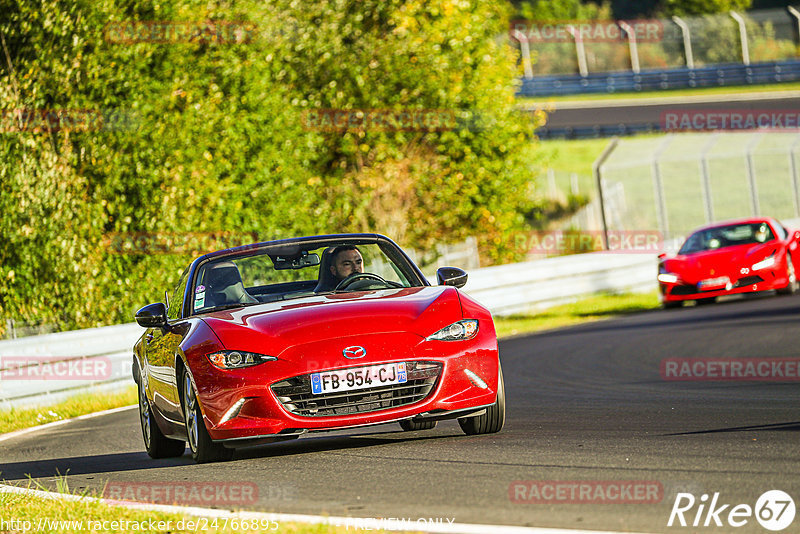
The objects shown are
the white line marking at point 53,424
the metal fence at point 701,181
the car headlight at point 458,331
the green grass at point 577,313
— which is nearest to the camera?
the car headlight at point 458,331

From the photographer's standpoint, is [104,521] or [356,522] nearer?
[356,522]

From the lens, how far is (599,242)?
31.1m

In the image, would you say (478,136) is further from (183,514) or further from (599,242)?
(183,514)

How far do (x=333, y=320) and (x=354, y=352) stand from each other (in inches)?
11.8

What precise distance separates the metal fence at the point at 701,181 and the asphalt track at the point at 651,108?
1.79 meters

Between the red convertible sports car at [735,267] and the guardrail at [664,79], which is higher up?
the guardrail at [664,79]

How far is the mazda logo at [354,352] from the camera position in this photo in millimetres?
7254

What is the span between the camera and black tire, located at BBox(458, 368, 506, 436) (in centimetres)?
800

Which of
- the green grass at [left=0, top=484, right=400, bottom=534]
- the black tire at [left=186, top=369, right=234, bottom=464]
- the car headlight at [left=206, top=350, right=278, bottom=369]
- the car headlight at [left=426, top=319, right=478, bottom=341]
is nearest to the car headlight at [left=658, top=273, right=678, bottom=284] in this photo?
the car headlight at [left=426, top=319, right=478, bottom=341]

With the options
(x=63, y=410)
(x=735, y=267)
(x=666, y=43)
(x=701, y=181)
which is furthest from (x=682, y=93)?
(x=63, y=410)

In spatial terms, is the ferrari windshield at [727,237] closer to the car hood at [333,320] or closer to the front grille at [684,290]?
the front grille at [684,290]

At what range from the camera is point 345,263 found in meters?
8.71

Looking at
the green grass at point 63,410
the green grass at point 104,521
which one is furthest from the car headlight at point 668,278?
the green grass at point 104,521

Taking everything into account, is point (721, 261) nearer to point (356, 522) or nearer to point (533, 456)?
point (533, 456)
